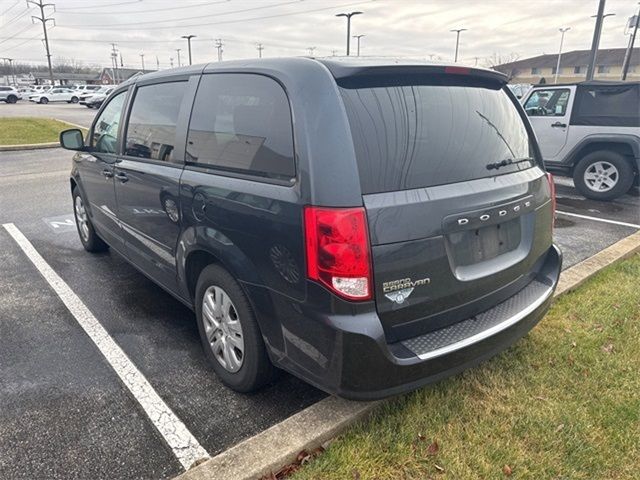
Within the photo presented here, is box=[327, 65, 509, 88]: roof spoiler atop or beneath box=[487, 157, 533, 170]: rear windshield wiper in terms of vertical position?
atop

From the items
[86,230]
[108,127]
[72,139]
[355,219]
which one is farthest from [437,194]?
[86,230]

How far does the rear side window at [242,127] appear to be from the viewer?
2.20 metres

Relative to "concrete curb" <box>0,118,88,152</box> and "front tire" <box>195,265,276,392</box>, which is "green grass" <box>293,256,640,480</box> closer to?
"front tire" <box>195,265,276,392</box>

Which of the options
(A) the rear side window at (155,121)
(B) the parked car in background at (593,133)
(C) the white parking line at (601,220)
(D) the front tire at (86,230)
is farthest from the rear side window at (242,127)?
(B) the parked car in background at (593,133)

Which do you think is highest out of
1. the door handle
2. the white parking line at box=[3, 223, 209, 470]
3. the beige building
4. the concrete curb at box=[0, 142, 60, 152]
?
the beige building

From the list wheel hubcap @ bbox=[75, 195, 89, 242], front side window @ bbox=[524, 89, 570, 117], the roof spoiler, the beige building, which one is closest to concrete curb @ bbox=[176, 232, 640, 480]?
the roof spoiler

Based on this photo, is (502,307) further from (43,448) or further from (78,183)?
(78,183)

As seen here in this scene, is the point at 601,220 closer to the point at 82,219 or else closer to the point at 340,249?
the point at 340,249

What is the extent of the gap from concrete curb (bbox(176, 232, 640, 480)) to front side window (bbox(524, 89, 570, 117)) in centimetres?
751

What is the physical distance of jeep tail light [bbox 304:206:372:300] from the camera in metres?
1.93

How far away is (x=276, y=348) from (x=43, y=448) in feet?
4.02

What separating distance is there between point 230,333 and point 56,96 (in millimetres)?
52332

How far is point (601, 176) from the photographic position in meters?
7.83

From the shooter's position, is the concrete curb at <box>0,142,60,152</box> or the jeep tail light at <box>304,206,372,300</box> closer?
the jeep tail light at <box>304,206,372,300</box>
